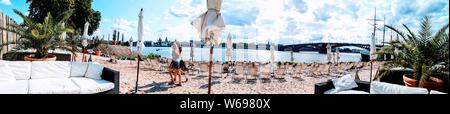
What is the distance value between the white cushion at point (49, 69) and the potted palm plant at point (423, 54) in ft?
19.2

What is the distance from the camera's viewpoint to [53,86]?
12.1ft

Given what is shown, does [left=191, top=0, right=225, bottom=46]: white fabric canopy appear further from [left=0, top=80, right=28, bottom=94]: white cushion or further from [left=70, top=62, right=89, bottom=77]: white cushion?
[left=0, top=80, right=28, bottom=94]: white cushion

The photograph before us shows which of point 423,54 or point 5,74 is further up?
point 423,54

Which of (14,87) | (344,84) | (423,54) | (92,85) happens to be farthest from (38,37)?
(423,54)

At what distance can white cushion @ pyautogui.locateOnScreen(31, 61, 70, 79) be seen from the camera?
4.27 metres

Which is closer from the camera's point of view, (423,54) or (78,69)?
(423,54)

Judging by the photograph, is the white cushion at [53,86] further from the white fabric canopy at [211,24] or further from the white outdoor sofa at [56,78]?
the white fabric canopy at [211,24]

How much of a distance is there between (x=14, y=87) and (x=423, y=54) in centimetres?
627

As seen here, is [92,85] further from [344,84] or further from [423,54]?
[423,54]
